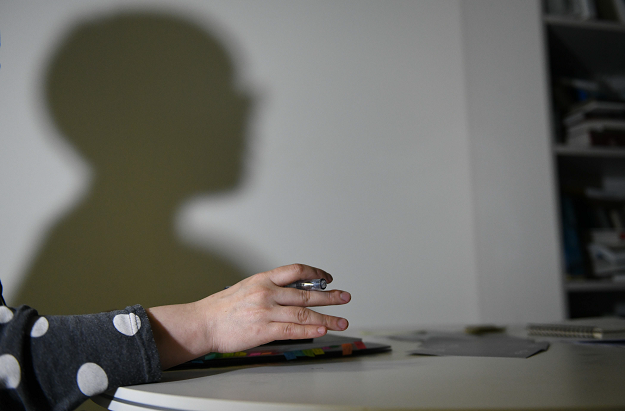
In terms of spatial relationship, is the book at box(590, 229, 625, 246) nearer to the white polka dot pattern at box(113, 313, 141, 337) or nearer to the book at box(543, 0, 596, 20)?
the book at box(543, 0, 596, 20)

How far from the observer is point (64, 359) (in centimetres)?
48

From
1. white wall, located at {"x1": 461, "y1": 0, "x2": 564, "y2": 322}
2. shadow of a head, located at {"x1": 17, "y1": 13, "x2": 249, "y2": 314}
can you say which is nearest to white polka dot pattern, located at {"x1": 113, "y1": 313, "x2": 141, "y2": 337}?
shadow of a head, located at {"x1": 17, "y1": 13, "x2": 249, "y2": 314}

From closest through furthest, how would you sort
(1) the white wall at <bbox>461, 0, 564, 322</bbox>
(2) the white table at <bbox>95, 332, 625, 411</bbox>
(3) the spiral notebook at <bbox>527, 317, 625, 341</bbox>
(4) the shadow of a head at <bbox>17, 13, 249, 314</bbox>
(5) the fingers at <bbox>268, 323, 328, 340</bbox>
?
(2) the white table at <bbox>95, 332, 625, 411</bbox> < (5) the fingers at <bbox>268, 323, 328, 340</bbox> < (3) the spiral notebook at <bbox>527, 317, 625, 341</bbox> < (4) the shadow of a head at <bbox>17, 13, 249, 314</bbox> < (1) the white wall at <bbox>461, 0, 564, 322</bbox>

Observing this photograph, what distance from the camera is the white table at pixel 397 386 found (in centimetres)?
37

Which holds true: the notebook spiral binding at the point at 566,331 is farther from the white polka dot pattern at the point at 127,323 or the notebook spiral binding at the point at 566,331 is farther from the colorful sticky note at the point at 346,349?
the white polka dot pattern at the point at 127,323

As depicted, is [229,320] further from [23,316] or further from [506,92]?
[506,92]

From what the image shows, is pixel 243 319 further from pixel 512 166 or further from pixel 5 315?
pixel 512 166

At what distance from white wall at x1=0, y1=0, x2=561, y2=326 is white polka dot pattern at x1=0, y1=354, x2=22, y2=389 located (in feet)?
3.51

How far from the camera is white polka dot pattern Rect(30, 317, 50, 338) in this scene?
0.49 meters

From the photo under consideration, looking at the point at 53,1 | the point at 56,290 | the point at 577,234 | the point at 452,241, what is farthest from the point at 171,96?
the point at 577,234

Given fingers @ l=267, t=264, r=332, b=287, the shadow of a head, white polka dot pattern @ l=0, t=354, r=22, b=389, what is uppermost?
the shadow of a head

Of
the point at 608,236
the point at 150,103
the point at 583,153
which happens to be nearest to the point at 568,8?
the point at 583,153

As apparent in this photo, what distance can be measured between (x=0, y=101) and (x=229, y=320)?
1.27 metres

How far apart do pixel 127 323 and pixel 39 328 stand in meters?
0.09
